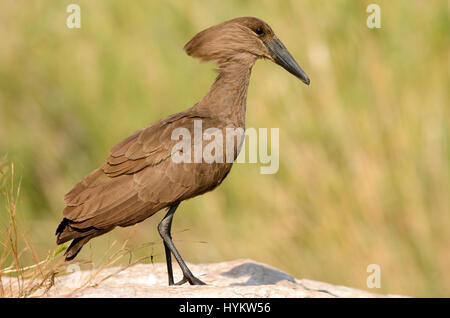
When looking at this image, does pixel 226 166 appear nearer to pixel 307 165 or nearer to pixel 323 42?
pixel 307 165

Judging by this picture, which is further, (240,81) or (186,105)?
(186,105)

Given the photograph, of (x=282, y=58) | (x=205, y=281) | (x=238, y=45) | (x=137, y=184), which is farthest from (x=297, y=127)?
(x=137, y=184)

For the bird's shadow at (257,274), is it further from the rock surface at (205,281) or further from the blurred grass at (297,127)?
the blurred grass at (297,127)

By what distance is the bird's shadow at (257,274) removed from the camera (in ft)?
17.4

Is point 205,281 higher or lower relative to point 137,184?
lower

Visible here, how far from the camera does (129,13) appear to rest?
7820mm

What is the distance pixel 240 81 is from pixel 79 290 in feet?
5.86

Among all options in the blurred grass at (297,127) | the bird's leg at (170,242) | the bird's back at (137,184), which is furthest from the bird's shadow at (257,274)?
the blurred grass at (297,127)

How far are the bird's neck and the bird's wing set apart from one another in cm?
27

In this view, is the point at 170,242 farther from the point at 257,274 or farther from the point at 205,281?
the point at 257,274

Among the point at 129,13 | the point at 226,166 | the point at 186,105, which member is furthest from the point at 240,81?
the point at 129,13

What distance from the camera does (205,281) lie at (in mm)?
5219

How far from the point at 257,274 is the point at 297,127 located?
2010 millimetres

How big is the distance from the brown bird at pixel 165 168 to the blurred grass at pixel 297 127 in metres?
1.96
